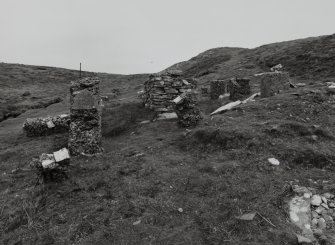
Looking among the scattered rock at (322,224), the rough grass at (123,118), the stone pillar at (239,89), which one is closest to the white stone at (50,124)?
→ the rough grass at (123,118)

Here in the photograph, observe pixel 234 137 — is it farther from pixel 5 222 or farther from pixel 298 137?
pixel 5 222

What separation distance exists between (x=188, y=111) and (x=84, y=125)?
561 centimetres

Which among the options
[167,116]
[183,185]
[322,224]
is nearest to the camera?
[322,224]

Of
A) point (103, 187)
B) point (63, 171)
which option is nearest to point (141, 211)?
point (103, 187)

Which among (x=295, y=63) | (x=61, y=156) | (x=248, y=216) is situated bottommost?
(x=248, y=216)

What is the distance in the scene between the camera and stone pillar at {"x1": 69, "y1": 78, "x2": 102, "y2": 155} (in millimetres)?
15523

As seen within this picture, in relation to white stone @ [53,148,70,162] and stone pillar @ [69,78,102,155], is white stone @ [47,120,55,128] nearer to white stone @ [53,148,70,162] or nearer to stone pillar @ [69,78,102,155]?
stone pillar @ [69,78,102,155]

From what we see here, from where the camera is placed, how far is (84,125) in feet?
51.3

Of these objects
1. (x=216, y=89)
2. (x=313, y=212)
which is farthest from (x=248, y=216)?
(x=216, y=89)

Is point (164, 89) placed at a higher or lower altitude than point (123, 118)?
higher

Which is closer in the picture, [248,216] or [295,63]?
[248,216]

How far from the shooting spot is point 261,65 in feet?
160

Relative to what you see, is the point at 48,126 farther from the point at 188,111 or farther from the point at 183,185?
the point at 183,185

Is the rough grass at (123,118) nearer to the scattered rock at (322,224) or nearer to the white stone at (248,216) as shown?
the white stone at (248,216)
